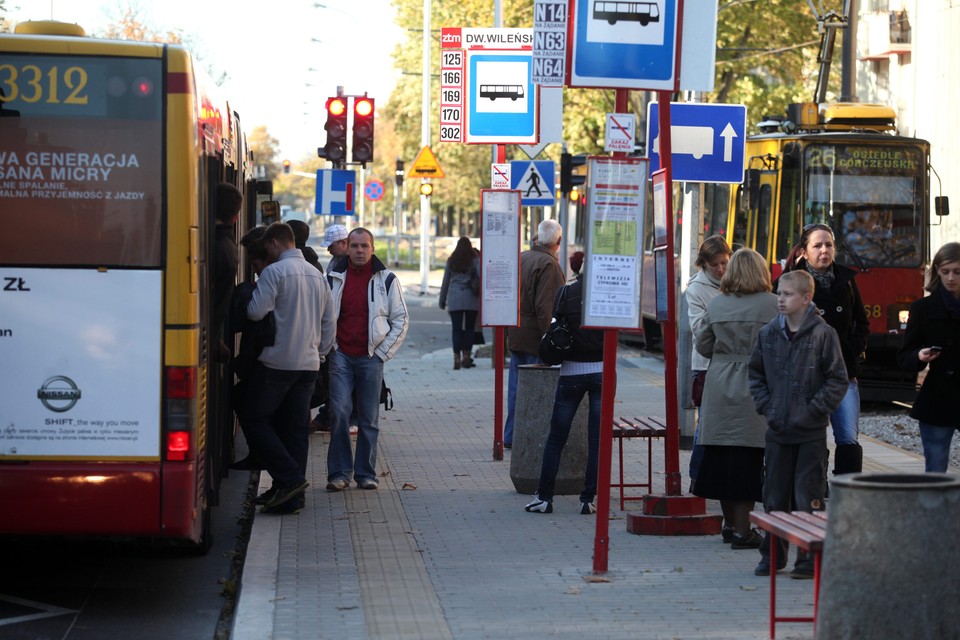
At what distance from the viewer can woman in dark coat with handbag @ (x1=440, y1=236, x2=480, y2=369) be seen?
2042 cm

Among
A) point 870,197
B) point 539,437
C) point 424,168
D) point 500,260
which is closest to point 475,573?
point 539,437

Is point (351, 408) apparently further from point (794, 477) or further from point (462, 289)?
point (462, 289)

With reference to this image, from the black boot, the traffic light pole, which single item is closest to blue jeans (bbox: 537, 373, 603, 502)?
the black boot

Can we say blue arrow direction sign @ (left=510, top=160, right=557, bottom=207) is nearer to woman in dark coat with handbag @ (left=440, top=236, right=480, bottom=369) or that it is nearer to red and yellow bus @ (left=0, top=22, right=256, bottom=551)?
woman in dark coat with handbag @ (left=440, top=236, right=480, bottom=369)

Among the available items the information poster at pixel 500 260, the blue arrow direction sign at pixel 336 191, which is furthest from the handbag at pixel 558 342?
the blue arrow direction sign at pixel 336 191

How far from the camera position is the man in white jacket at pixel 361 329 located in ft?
34.6

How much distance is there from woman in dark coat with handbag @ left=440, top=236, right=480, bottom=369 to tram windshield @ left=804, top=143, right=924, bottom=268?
4.72 m

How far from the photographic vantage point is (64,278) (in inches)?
272

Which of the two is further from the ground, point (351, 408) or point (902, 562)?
point (902, 562)

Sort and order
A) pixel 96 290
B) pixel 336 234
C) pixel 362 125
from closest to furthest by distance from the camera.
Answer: pixel 96 290 → pixel 336 234 → pixel 362 125

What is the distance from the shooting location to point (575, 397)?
31.5ft

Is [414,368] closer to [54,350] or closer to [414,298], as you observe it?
[54,350]

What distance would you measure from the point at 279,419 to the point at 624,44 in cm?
354

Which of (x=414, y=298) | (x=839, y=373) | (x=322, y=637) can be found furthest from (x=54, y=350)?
(x=414, y=298)
